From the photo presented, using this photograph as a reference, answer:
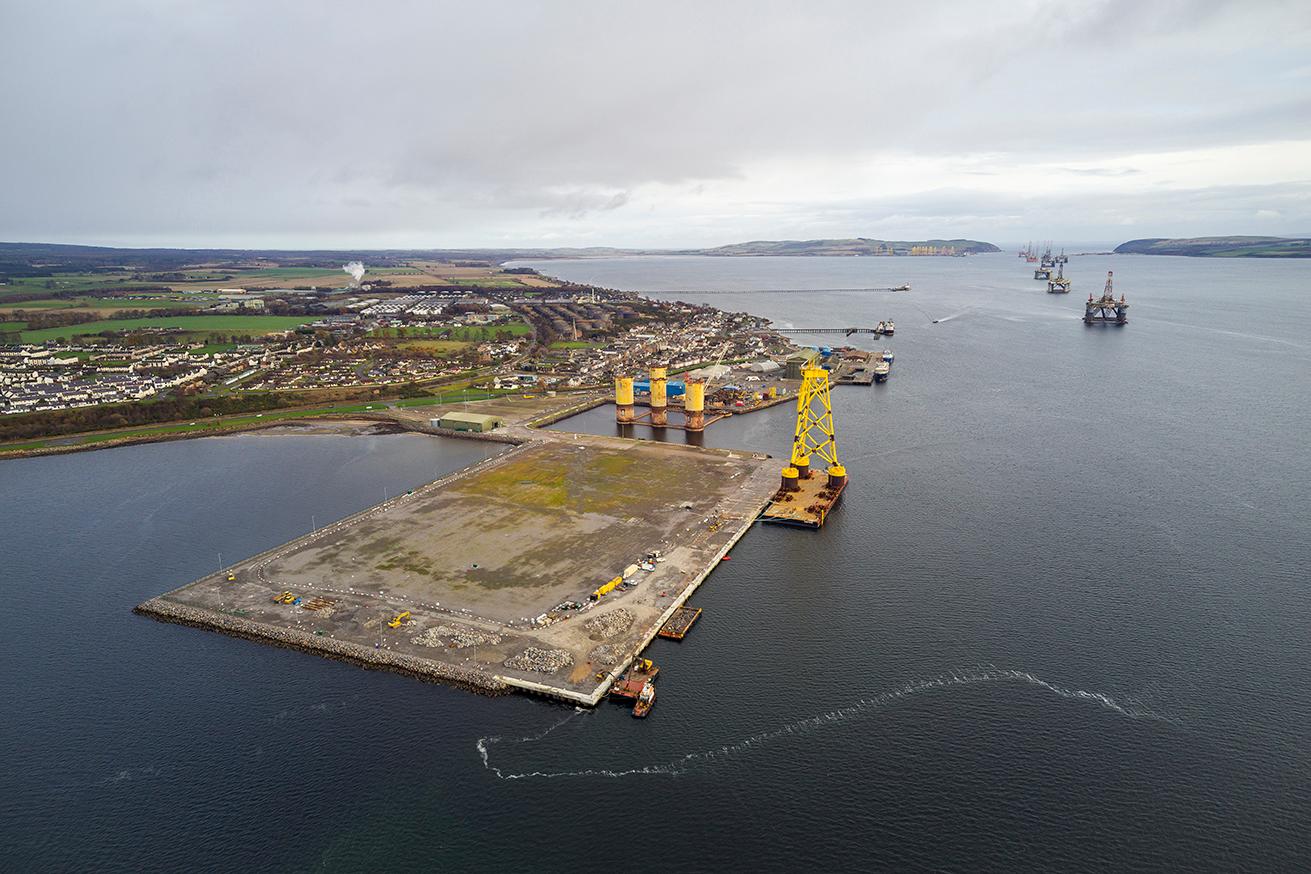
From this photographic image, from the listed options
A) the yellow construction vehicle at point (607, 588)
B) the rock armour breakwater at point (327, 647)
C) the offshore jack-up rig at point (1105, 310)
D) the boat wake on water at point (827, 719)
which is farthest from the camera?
the offshore jack-up rig at point (1105, 310)

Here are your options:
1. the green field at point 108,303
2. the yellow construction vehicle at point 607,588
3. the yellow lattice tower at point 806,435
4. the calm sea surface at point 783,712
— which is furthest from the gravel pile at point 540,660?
the green field at point 108,303

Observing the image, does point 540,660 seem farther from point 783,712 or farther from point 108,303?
point 108,303

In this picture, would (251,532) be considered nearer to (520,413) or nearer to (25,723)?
(25,723)

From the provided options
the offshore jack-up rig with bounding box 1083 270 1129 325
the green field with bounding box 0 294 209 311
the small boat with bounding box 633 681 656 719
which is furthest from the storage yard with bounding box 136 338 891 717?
the green field with bounding box 0 294 209 311

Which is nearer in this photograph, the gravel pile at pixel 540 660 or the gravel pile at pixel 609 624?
the gravel pile at pixel 540 660

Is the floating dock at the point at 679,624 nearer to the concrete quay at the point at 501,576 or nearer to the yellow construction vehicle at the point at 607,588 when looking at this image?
the concrete quay at the point at 501,576

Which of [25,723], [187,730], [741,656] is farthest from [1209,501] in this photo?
[25,723]

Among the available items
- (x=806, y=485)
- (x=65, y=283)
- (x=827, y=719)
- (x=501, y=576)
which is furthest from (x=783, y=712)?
(x=65, y=283)
